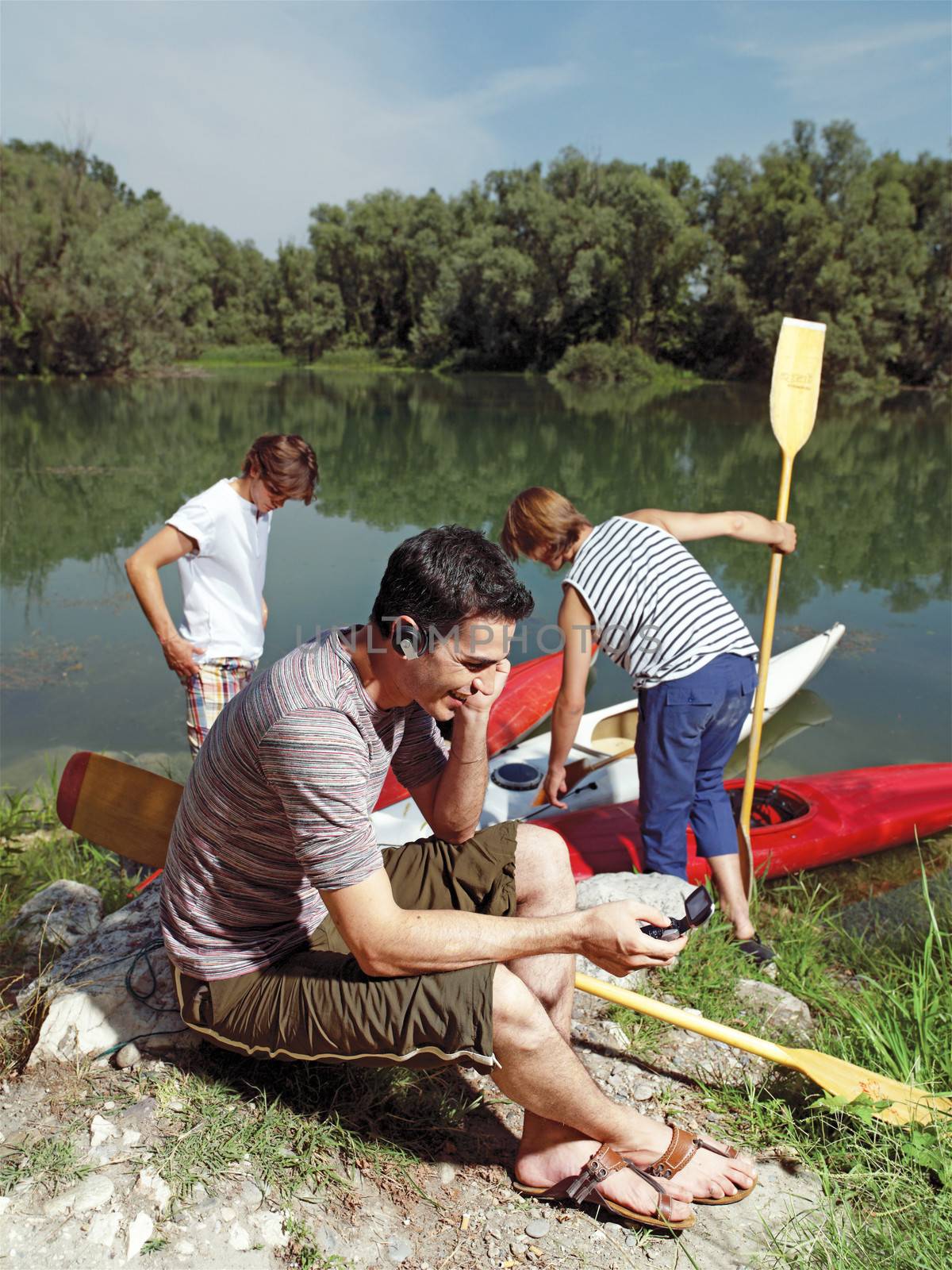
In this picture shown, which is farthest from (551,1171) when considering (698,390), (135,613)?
(698,390)

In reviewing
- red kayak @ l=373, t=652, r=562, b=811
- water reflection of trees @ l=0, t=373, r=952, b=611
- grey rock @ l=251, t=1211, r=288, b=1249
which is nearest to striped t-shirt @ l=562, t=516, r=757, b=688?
grey rock @ l=251, t=1211, r=288, b=1249

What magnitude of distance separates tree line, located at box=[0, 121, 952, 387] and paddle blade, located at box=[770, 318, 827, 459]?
29.8m

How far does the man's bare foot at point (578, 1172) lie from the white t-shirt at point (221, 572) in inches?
83.2

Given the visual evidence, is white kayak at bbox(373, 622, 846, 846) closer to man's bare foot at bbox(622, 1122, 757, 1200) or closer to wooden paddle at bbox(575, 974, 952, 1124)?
wooden paddle at bbox(575, 974, 952, 1124)

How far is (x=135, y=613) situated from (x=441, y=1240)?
7215 mm

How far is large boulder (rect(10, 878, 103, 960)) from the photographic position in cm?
275

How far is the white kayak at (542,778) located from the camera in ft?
13.4

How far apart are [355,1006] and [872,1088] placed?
1.34 metres

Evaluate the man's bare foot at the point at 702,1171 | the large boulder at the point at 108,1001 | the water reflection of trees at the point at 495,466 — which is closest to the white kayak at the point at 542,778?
the large boulder at the point at 108,1001

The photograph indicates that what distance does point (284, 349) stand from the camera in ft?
163

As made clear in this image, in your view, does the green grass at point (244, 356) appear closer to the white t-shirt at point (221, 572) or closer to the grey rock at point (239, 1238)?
the white t-shirt at point (221, 572)

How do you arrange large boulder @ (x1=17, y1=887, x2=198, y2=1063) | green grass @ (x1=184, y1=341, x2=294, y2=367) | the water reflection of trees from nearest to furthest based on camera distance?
1. large boulder @ (x1=17, y1=887, x2=198, y2=1063)
2. the water reflection of trees
3. green grass @ (x1=184, y1=341, x2=294, y2=367)

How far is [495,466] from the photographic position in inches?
614

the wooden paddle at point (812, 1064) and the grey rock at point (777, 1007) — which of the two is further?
the grey rock at point (777, 1007)
